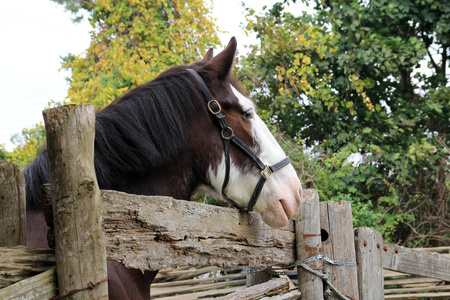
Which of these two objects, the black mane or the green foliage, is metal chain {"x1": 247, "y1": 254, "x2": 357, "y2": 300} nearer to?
the black mane

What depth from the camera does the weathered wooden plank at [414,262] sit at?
3.11 metres

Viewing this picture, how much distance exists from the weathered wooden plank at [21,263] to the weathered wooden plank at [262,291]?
1193 millimetres

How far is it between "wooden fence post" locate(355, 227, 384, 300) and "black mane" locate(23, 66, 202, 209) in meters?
1.55

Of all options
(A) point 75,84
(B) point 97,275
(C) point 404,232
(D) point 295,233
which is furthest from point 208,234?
(C) point 404,232

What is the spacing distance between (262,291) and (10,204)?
1525 mm

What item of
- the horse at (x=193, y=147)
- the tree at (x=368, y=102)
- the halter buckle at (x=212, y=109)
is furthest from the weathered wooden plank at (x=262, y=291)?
the tree at (x=368, y=102)

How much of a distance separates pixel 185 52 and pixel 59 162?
5665mm

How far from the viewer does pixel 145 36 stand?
755 centimetres

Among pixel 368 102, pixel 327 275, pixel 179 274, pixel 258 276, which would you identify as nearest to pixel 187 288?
pixel 179 274

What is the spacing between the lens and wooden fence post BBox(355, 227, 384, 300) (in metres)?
2.82

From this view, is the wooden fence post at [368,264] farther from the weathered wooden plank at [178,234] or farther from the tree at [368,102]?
the tree at [368,102]

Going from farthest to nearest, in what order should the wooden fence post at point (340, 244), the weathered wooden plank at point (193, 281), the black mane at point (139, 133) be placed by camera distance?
the weathered wooden plank at point (193, 281)
the wooden fence post at point (340, 244)
the black mane at point (139, 133)

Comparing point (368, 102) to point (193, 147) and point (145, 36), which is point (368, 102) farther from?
point (193, 147)

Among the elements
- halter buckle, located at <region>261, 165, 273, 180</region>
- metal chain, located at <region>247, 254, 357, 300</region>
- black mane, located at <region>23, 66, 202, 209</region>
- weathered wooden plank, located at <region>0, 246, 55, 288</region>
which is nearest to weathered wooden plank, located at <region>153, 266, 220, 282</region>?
metal chain, located at <region>247, 254, 357, 300</region>
